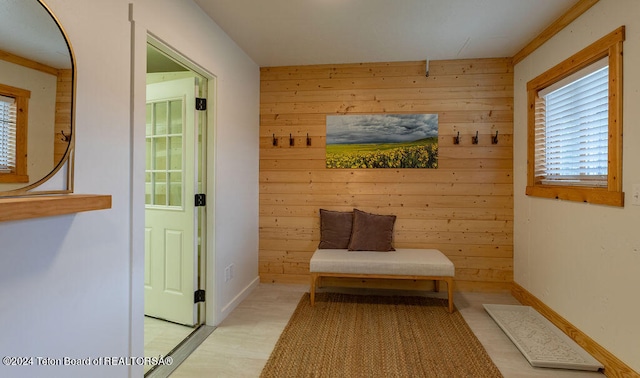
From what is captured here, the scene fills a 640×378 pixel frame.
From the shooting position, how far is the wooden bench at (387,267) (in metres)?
2.82

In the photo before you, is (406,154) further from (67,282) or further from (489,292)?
(67,282)

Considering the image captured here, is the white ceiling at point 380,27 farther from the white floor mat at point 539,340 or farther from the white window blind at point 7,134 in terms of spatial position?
the white floor mat at point 539,340

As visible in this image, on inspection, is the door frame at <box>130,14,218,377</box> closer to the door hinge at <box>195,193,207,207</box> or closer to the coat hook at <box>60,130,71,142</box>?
the coat hook at <box>60,130,71,142</box>

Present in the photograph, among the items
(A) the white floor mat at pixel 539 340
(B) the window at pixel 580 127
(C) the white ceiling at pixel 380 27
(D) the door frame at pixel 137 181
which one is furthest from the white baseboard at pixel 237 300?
(B) the window at pixel 580 127

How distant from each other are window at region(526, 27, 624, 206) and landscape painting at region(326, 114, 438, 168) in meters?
0.93

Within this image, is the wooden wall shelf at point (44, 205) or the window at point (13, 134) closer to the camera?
the wooden wall shelf at point (44, 205)

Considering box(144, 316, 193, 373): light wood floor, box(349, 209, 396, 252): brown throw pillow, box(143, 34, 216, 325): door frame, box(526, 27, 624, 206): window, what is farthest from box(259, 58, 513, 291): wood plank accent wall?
box(144, 316, 193, 373): light wood floor

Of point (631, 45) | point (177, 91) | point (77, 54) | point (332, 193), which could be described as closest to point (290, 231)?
point (332, 193)

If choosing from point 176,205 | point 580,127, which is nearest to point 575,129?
point 580,127

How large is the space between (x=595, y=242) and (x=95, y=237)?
2.98m

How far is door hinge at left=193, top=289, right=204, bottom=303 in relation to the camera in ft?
8.32

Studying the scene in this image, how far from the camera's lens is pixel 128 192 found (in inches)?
65.6

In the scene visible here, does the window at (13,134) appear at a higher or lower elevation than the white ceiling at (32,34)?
lower

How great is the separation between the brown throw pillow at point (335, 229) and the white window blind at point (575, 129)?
6.10 ft
